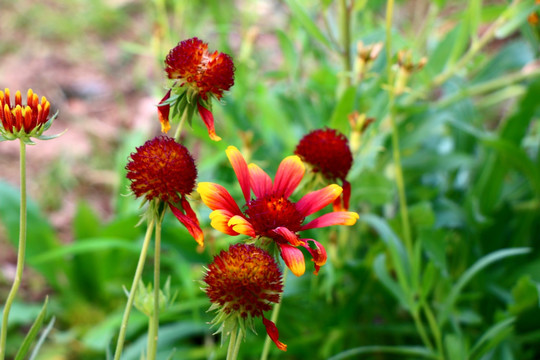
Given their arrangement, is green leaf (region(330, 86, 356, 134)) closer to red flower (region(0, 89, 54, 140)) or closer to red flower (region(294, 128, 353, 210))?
red flower (region(294, 128, 353, 210))

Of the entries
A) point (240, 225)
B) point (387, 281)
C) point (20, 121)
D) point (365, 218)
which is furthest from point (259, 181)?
point (365, 218)

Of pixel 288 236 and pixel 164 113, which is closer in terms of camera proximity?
pixel 288 236

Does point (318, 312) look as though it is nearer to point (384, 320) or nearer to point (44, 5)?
point (384, 320)

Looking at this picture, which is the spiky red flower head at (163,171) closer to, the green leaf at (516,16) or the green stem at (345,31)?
the green stem at (345,31)

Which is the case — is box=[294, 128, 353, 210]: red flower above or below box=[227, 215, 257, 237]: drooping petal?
above

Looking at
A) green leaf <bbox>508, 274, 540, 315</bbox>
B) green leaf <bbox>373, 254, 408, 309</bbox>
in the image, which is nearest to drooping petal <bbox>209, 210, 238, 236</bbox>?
green leaf <bbox>373, 254, 408, 309</bbox>

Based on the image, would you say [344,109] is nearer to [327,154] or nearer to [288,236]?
[327,154]

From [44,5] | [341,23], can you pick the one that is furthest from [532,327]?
[44,5]
